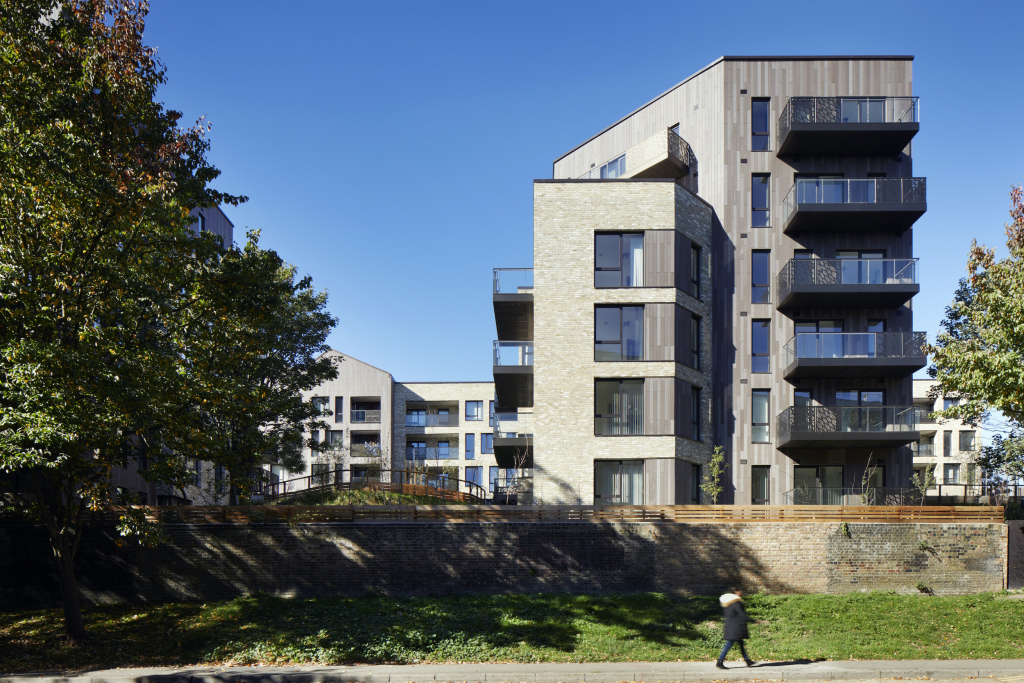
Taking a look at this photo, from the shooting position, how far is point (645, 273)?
26.3 m

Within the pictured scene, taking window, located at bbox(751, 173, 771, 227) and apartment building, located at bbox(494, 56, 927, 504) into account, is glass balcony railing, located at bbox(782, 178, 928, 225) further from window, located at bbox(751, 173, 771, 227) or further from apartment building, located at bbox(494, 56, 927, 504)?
window, located at bbox(751, 173, 771, 227)

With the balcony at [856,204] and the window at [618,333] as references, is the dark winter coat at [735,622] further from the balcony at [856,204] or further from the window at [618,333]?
the balcony at [856,204]

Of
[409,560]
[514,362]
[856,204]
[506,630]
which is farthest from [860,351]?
[409,560]

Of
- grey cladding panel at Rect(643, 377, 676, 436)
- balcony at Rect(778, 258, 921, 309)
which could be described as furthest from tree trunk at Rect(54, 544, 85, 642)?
balcony at Rect(778, 258, 921, 309)

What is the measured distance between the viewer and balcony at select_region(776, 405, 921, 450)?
84.7 feet

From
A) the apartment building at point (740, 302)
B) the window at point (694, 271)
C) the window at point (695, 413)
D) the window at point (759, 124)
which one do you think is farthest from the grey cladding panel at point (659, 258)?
the window at point (759, 124)

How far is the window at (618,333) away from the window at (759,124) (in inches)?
324

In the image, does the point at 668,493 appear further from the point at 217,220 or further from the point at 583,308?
the point at 217,220

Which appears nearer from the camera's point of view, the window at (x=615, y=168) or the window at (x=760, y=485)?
the window at (x=760, y=485)

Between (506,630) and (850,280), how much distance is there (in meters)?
17.0

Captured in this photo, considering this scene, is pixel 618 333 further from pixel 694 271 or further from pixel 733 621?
pixel 733 621

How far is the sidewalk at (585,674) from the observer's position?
575 inches

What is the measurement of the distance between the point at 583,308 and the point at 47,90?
1614 cm

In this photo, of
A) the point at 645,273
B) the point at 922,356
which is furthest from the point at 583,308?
the point at 922,356
